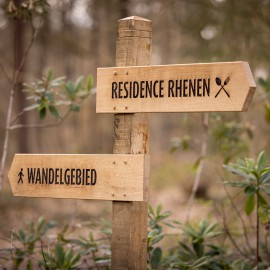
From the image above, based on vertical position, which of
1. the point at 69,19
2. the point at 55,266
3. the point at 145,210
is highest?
the point at 69,19

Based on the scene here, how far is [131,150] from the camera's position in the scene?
10.4 ft

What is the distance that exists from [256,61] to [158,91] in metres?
5.10

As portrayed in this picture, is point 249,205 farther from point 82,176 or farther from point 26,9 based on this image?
point 26,9

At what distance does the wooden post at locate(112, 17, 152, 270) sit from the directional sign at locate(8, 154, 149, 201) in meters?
Answer: 0.09

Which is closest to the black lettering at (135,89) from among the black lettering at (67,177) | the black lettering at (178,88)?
the black lettering at (178,88)

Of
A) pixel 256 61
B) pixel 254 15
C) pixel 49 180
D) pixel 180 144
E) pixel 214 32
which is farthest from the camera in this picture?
pixel 214 32

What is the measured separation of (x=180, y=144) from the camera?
588 centimetres

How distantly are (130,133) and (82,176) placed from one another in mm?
387

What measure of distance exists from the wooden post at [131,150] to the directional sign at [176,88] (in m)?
0.10

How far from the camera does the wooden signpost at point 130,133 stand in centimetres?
295

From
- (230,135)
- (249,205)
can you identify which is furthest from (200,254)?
(230,135)

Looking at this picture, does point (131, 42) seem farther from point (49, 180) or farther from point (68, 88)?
point (68, 88)

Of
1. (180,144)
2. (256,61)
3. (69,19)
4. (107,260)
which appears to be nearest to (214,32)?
(256,61)

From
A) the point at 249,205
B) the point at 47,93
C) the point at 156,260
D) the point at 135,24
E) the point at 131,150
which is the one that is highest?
the point at 135,24
